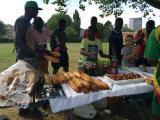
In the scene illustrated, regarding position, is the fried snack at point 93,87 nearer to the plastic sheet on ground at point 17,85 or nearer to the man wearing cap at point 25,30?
the plastic sheet on ground at point 17,85

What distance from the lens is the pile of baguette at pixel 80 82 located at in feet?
17.3

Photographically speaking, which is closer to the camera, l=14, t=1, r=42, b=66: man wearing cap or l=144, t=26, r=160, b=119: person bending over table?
l=144, t=26, r=160, b=119: person bending over table

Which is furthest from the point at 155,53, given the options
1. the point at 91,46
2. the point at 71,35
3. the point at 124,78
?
the point at 71,35

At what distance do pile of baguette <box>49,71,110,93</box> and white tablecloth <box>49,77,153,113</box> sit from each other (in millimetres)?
75

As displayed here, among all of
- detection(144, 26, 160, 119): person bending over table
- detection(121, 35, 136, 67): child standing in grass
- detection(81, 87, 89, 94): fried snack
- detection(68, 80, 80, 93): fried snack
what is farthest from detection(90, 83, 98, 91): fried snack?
detection(121, 35, 136, 67): child standing in grass

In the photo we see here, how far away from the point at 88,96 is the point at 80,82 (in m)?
0.25

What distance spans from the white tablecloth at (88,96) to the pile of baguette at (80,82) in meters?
0.07

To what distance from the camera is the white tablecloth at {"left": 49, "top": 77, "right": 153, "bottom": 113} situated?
5.06 metres

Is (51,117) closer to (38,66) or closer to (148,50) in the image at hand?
(38,66)

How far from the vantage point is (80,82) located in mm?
5352

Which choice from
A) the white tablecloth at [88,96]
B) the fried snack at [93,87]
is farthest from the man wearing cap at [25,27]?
the fried snack at [93,87]

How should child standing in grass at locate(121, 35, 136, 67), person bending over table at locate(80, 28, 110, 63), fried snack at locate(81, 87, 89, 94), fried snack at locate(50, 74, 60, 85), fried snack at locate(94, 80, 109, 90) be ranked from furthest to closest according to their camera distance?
1. child standing in grass at locate(121, 35, 136, 67)
2. person bending over table at locate(80, 28, 110, 63)
3. fried snack at locate(50, 74, 60, 85)
4. fried snack at locate(94, 80, 109, 90)
5. fried snack at locate(81, 87, 89, 94)

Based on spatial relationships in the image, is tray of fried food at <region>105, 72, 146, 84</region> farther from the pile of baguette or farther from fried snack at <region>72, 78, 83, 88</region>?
fried snack at <region>72, 78, 83, 88</region>

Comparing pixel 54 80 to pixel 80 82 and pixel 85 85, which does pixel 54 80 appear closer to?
pixel 80 82
